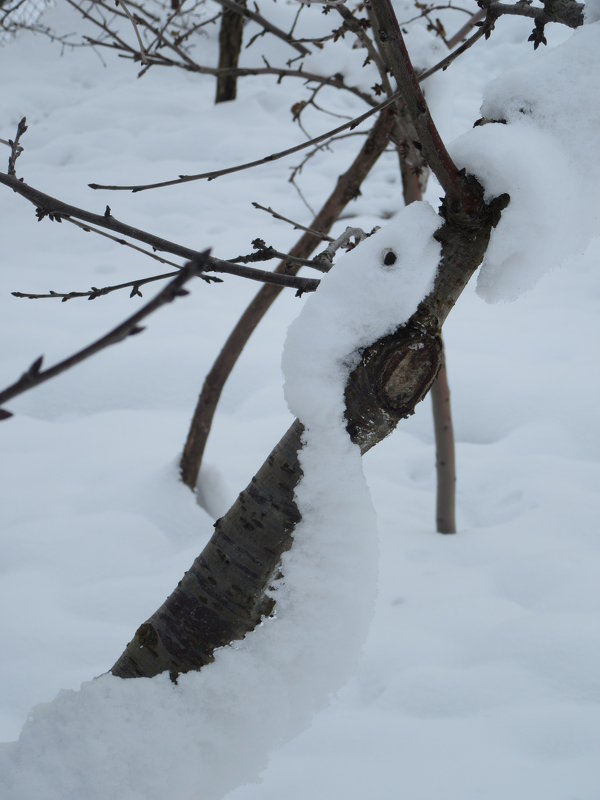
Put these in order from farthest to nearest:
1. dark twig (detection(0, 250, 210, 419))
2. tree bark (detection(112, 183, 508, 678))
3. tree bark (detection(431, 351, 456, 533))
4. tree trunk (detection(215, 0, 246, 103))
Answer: tree trunk (detection(215, 0, 246, 103)), tree bark (detection(431, 351, 456, 533)), tree bark (detection(112, 183, 508, 678)), dark twig (detection(0, 250, 210, 419))

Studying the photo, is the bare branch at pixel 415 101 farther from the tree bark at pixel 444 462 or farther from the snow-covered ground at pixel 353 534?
the tree bark at pixel 444 462

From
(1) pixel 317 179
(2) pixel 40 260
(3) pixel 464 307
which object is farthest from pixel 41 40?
(3) pixel 464 307

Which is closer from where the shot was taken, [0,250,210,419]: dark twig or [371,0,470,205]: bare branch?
[0,250,210,419]: dark twig

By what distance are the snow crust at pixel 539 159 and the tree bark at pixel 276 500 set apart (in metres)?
0.03

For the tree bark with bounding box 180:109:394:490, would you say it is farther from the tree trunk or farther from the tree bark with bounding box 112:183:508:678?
the tree trunk

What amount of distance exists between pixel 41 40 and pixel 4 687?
9244mm

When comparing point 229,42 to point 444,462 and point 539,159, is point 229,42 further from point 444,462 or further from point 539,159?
point 539,159

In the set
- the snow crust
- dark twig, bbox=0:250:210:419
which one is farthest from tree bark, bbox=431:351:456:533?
dark twig, bbox=0:250:210:419

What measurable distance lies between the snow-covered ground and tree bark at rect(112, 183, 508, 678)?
0.11ft

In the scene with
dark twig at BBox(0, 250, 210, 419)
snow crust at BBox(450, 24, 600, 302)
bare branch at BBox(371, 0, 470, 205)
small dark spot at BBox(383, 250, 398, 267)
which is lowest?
dark twig at BBox(0, 250, 210, 419)

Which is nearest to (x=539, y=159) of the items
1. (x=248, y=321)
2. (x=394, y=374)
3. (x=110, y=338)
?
(x=394, y=374)

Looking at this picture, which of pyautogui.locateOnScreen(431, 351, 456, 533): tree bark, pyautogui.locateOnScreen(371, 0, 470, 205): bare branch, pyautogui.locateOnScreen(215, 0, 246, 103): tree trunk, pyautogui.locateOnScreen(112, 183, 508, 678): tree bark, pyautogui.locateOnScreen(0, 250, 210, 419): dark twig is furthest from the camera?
pyautogui.locateOnScreen(215, 0, 246, 103): tree trunk

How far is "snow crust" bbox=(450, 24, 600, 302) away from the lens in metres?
0.86

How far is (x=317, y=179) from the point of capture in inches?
228
